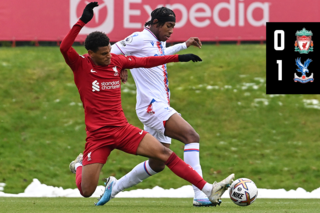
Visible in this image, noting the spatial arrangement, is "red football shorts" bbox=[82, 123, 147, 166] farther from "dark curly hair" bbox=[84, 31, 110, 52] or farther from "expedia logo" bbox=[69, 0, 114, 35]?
"expedia logo" bbox=[69, 0, 114, 35]

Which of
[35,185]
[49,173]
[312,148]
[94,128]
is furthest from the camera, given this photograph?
[312,148]

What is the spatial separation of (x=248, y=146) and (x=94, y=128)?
7437mm

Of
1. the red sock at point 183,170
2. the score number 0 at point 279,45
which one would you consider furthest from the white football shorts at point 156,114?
the score number 0 at point 279,45

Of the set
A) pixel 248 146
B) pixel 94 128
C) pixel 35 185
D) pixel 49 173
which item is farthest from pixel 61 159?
pixel 94 128

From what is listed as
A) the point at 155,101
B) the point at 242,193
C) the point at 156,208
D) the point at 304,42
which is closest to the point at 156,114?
the point at 155,101

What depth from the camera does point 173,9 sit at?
49.0 ft

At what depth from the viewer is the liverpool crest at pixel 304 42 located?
48.2ft

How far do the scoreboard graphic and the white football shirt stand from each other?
768 centimetres

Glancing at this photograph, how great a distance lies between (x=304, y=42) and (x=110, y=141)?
1016cm

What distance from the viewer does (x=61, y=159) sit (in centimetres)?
1226

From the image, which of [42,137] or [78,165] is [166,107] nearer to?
[78,165]

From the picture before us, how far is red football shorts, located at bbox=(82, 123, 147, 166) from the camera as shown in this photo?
6.04 metres

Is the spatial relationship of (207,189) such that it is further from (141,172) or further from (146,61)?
(146,61)

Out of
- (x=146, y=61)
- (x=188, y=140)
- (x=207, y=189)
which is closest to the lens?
(x=207, y=189)
